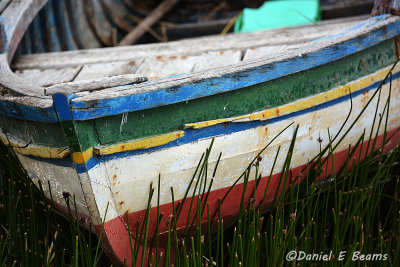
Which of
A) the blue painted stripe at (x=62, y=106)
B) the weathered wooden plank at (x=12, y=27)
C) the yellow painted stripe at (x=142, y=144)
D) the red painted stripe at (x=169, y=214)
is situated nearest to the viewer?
the blue painted stripe at (x=62, y=106)

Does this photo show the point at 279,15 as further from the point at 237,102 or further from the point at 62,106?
the point at 62,106

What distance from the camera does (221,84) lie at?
58.6 inches

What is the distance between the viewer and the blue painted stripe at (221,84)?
134cm

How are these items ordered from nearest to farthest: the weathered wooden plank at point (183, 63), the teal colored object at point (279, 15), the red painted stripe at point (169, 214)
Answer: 1. the red painted stripe at point (169, 214)
2. the weathered wooden plank at point (183, 63)
3. the teal colored object at point (279, 15)

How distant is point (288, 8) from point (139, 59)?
144 centimetres

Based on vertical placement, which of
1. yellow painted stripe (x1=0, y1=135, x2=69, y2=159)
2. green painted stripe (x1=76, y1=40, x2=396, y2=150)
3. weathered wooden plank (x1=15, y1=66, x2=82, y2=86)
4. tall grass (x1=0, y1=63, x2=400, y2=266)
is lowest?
tall grass (x1=0, y1=63, x2=400, y2=266)

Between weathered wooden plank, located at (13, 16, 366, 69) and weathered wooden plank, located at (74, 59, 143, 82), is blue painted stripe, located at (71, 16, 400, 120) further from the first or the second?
weathered wooden plank, located at (74, 59, 143, 82)

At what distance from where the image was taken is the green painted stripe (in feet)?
4.63

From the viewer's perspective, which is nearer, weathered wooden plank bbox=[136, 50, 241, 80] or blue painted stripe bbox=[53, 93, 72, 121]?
blue painted stripe bbox=[53, 93, 72, 121]

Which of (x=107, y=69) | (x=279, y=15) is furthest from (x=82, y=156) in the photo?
(x=279, y=15)
